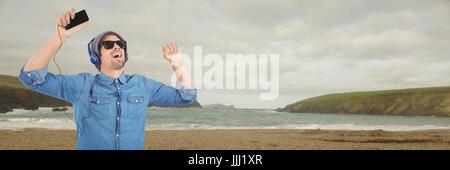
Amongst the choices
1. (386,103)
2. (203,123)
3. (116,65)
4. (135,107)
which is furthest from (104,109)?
(386,103)

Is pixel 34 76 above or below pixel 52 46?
below

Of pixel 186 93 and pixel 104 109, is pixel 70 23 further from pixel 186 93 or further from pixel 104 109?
pixel 186 93

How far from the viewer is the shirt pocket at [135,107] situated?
2842 mm

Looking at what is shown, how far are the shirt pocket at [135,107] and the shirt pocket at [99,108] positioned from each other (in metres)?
0.15

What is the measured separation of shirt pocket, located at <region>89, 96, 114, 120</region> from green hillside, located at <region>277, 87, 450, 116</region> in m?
51.6

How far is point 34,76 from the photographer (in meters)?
2.55

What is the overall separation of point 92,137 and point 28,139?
39.6 feet

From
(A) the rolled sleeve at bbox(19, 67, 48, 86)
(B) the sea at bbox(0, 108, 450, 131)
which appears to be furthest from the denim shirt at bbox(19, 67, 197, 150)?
(B) the sea at bbox(0, 108, 450, 131)

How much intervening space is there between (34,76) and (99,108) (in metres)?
0.49

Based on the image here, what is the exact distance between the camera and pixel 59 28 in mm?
2564
